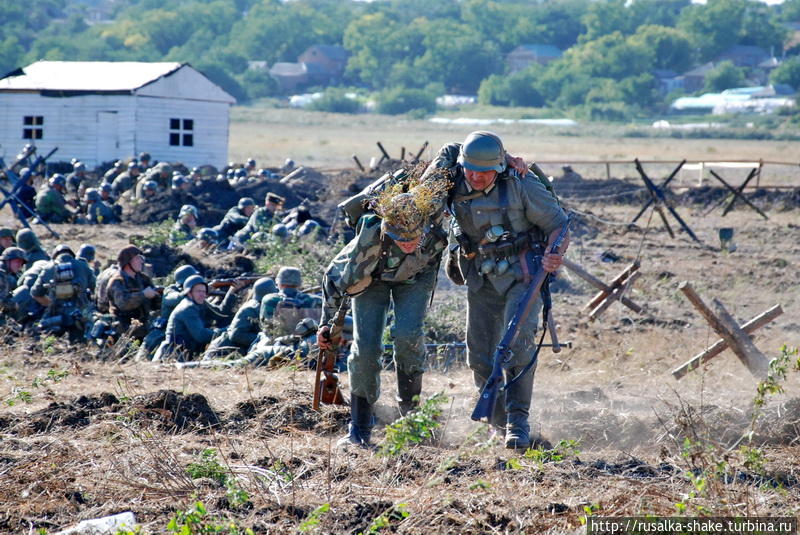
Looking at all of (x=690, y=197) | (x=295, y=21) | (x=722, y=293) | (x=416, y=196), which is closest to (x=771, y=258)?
(x=722, y=293)

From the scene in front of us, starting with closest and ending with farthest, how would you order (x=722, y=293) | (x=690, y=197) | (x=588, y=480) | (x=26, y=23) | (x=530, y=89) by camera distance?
(x=588, y=480), (x=722, y=293), (x=690, y=197), (x=530, y=89), (x=26, y=23)

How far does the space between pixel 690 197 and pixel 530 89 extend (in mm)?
73138

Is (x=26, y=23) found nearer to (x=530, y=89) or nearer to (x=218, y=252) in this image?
(x=530, y=89)

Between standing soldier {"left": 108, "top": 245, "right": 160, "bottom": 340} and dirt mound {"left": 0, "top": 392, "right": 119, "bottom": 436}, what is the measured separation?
4.47 m

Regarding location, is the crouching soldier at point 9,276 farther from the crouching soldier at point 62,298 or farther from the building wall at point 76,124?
the building wall at point 76,124

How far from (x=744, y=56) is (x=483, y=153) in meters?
118

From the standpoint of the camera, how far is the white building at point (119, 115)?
29.9 m

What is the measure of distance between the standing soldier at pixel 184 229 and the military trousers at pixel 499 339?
10931mm

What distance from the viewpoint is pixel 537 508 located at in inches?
182

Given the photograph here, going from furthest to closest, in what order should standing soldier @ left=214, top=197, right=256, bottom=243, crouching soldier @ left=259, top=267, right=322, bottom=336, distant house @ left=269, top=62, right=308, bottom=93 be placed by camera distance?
distant house @ left=269, top=62, right=308, bottom=93 → standing soldier @ left=214, top=197, right=256, bottom=243 → crouching soldier @ left=259, top=267, right=322, bottom=336

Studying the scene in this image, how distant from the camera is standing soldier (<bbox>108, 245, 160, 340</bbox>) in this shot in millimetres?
10914

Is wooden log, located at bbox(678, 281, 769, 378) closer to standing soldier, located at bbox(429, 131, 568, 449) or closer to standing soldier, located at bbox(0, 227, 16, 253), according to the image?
standing soldier, located at bbox(429, 131, 568, 449)

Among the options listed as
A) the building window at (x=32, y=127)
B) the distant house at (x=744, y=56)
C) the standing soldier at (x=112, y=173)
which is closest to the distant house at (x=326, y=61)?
the distant house at (x=744, y=56)

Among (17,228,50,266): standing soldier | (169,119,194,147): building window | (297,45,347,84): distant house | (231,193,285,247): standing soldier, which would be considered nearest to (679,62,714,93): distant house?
(297,45,347,84): distant house
